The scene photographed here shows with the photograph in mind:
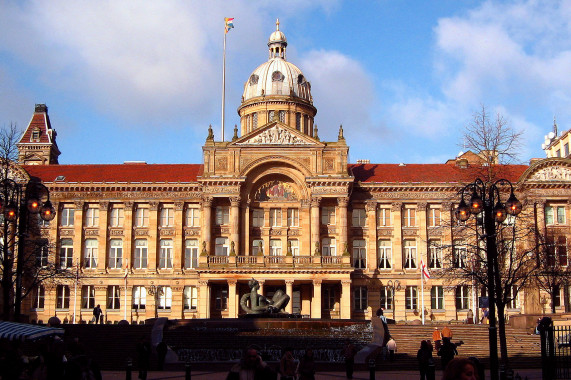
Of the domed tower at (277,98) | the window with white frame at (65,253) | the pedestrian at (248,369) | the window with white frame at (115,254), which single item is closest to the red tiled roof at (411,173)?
the domed tower at (277,98)

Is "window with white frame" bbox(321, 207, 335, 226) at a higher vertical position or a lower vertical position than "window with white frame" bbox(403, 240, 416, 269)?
higher

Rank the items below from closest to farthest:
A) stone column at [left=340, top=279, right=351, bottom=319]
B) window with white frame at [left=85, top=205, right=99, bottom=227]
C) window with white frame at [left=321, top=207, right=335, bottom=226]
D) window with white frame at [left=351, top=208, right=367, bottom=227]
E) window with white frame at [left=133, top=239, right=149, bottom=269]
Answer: stone column at [left=340, top=279, right=351, bottom=319]
window with white frame at [left=321, top=207, right=335, bottom=226]
window with white frame at [left=133, top=239, right=149, bottom=269]
window with white frame at [left=351, top=208, right=367, bottom=227]
window with white frame at [left=85, top=205, right=99, bottom=227]

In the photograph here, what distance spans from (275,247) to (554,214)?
86.3 feet

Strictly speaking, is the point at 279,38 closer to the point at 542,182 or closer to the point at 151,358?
the point at 542,182

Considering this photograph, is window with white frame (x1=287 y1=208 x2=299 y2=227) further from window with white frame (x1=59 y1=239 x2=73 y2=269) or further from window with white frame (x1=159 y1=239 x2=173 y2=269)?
window with white frame (x1=59 y1=239 x2=73 y2=269)

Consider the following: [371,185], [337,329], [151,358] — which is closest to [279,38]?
[371,185]

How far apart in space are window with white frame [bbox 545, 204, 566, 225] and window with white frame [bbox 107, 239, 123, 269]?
40127 millimetres

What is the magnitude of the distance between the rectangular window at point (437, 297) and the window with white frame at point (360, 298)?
20.0 ft

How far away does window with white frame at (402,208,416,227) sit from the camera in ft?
236

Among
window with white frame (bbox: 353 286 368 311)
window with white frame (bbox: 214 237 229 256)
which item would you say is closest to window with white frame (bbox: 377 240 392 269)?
window with white frame (bbox: 353 286 368 311)

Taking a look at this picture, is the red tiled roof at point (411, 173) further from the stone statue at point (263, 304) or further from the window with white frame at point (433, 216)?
the stone statue at point (263, 304)

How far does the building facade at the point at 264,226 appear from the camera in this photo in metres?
69.2

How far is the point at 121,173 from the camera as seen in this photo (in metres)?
75.1

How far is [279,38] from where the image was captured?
88.9m
